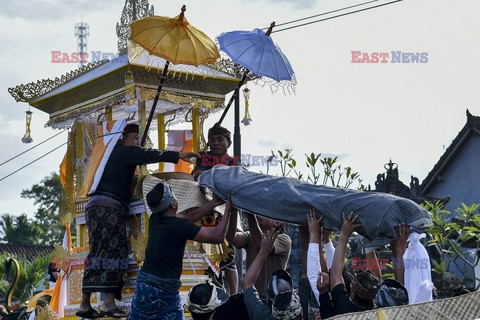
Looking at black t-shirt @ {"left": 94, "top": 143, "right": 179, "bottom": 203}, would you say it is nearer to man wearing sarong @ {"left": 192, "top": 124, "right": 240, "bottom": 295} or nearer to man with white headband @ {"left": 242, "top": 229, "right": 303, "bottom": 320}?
man wearing sarong @ {"left": 192, "top": 124, "right": 240, "bottom": 295}

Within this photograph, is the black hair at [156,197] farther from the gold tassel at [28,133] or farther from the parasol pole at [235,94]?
the gold tassel at [28,133]

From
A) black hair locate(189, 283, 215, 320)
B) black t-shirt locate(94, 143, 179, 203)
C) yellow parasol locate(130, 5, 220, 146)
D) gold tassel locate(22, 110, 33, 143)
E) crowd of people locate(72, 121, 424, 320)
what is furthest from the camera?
gold tassel locate(22, 110, 33, 143)

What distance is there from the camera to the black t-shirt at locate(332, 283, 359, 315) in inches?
227

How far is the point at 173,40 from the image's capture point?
8516 mm

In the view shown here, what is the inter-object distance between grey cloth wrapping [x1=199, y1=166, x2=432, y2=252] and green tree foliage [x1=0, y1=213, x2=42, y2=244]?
38.1 metres

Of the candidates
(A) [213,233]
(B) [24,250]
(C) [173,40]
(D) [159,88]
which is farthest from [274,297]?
(B) [24,250]

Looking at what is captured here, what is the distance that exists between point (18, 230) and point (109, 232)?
37.3 m

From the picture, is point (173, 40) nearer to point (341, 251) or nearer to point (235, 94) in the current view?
point (235, 94)

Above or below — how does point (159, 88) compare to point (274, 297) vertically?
above

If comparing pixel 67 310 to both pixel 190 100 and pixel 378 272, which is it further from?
pixel 378 272

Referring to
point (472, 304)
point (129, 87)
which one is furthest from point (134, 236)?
point (472, 304)

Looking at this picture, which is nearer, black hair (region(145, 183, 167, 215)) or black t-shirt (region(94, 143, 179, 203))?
black hair (region(145, 183, 167, 215))

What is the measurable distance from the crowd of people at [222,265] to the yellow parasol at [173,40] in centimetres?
74

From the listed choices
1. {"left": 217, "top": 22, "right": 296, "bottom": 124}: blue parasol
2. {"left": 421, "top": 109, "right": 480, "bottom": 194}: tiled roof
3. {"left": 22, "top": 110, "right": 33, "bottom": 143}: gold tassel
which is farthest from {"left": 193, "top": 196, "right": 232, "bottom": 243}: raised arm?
{"left": 421, "top": 109, "right": 480, "bottom": 194}: tiled roof
